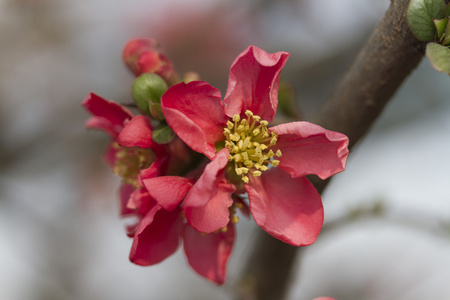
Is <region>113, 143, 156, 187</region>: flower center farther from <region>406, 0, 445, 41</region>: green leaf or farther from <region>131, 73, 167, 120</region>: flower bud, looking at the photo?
<region>406, 0, 445, 41</region>: green leaf

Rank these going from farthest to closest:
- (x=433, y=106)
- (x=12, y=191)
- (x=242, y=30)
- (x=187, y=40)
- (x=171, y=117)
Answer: (x=187, y=40), (x=242, y=30), (x=433, y=106), (x=12, y=191), (x=171, y=117)

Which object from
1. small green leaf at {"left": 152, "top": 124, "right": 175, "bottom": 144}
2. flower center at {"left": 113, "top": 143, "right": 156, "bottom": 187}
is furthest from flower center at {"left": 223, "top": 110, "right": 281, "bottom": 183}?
flower center at {"left": 113, "top": 143, "right": 156, "bottom": 187}

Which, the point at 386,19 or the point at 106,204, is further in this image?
the point at 106,204

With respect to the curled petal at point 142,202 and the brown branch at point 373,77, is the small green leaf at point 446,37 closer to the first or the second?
the brown branch at point 373,77

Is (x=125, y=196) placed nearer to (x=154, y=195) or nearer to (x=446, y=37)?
(x=154, y=195)

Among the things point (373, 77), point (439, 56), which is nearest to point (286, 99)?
point (373, 77)

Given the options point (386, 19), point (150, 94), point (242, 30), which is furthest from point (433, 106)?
point (150, 94)

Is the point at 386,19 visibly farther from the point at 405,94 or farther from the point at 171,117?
the point at 405,94

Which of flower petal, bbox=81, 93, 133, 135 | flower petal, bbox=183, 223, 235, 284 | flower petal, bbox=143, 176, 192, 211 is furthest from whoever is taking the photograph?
flower petal, bbox=183, 223, 235, 284
